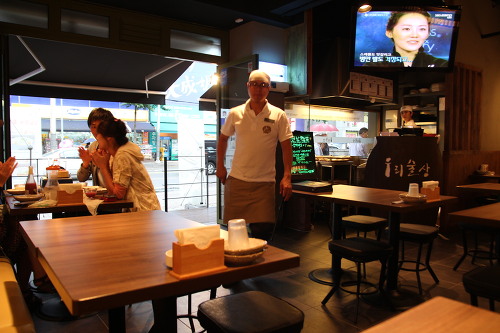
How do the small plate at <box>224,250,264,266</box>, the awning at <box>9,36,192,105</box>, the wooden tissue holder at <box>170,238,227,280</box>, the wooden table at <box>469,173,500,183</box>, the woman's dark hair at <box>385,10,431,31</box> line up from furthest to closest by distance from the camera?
the awning at <box>9,36,192,105</box>, the wooden table at <box>469,173,500,183</box>, the woman's dark hair at <box>385,10,431,31</box>, the small plate at <box>224,250,264,266</box>, the wooden tissue holder at <box>170,238,227,280</box>

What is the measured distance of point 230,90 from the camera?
6.11 m

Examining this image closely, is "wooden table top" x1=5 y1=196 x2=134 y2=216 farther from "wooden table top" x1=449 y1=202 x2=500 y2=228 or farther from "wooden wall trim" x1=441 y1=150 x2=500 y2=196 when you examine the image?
"wooden wall trim" x1=441 y1=150 x2=500 y2=196

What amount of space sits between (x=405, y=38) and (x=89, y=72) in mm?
5463

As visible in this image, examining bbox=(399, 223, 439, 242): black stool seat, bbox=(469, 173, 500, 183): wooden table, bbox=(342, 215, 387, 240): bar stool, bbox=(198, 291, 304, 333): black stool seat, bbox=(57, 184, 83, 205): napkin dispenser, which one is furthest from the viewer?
bbox=(469, 173, 500, 183): wooden table

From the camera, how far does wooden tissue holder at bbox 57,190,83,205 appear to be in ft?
8.61

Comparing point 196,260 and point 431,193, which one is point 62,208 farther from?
point 431,193

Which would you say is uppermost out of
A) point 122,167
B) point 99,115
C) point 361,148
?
point 99,115

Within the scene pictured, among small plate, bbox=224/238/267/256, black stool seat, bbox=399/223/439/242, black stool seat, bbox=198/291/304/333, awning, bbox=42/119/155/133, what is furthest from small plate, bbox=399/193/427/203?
awning, bbox=42/119/155/133

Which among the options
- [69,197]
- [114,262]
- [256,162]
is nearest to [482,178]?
[256,162]

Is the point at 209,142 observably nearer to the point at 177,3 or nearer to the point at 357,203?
the point at 177,3

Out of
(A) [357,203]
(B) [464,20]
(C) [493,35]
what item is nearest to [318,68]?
(B) [464,20]

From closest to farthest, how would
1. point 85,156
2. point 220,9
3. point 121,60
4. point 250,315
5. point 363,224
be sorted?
1. point 250,315
2. point 85,156
3. point 363,224
4. point 220,9
5. point 121,60

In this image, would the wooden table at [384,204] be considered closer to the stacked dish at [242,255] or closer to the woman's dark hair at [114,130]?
the woman's dark hair at [114,130]

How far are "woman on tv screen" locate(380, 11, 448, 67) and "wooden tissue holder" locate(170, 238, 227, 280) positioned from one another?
4.61 m
